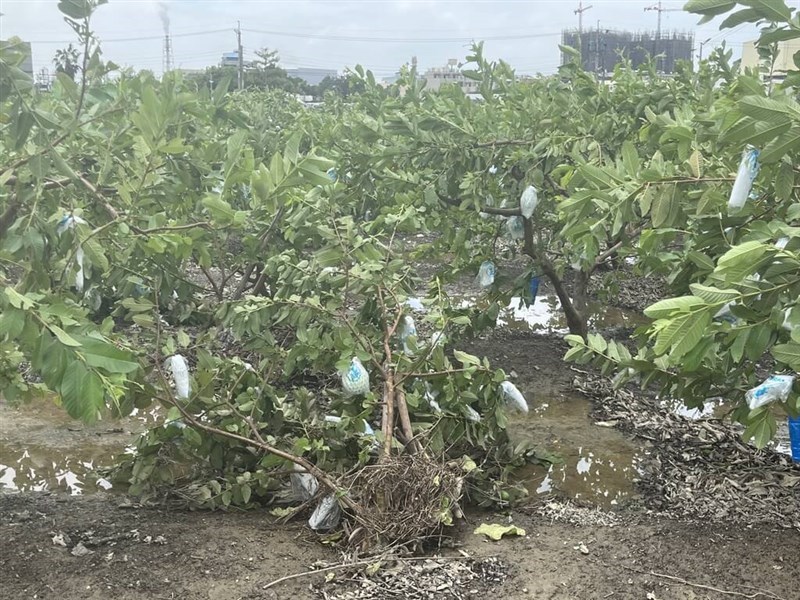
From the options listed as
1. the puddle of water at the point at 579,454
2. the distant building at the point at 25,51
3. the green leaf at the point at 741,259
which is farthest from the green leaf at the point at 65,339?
the puddle of water at the point at 579,454

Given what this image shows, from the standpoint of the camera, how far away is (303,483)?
3.03 meters

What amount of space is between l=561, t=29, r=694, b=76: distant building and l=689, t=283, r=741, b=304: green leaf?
12.4 ft

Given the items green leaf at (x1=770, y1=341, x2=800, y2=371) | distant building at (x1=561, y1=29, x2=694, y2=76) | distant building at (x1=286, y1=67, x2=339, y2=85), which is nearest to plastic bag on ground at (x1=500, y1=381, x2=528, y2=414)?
green leaf at (x1=770, y1=341, x2=800, y2=371)

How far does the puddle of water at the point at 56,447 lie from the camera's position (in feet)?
11.8

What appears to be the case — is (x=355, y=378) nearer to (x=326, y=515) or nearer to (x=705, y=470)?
(x=326, y=515)

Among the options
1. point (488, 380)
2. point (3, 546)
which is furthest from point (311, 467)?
point (3, 546)

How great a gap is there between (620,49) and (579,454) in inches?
137

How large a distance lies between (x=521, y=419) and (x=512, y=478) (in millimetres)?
831

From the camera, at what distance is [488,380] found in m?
3.17

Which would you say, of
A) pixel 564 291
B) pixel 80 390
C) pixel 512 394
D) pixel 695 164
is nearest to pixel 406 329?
pixel 512 394

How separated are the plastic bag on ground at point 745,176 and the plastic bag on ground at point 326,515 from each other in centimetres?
168

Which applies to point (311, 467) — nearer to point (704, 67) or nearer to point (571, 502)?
point (571, 502)

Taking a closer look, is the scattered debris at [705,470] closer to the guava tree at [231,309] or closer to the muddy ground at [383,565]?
the muddy ground at [383,565]

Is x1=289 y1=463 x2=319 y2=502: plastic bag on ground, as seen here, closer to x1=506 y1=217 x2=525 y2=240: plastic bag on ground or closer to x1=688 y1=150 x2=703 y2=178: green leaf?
x1=688 y1=150 x2=703 y2=178: green leaf
